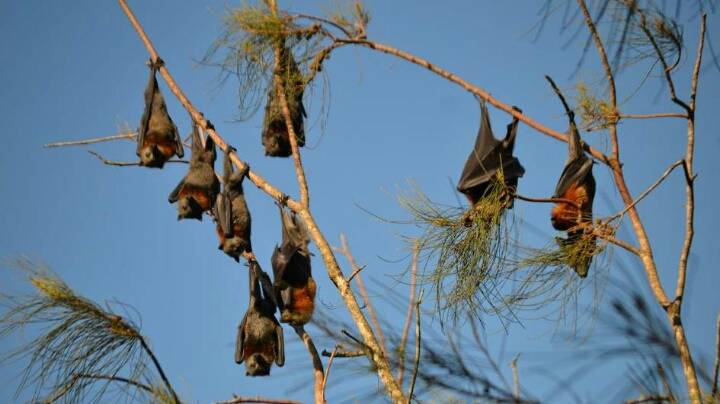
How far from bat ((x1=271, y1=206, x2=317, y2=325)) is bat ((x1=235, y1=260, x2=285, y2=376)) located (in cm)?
17

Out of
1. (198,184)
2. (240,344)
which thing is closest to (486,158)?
(198,184)

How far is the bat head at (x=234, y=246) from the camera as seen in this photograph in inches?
347

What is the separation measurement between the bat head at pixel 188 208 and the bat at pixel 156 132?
0.46 meters

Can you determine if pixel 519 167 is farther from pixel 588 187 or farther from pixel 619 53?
pixel 619 53

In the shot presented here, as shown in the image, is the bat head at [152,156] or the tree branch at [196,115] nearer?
the tree branch at [196,115]

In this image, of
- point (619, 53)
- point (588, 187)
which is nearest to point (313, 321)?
point (588, 187)

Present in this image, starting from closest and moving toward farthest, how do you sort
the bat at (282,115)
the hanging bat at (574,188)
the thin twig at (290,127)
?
the hanging bat at (574,188) < the thin twig at (290,127) < the bat at (282,115)

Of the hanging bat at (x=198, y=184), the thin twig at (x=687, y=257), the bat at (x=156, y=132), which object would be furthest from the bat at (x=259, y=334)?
the thin twig at (x=687, y=257)

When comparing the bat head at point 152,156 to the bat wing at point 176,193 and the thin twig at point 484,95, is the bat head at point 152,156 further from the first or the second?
the thin twig at point 484,95

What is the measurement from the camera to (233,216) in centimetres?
884

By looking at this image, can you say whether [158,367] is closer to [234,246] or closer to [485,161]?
[485,161]

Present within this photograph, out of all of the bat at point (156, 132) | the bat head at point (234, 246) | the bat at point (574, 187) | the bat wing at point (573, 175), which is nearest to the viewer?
the bat at point (574, 187)

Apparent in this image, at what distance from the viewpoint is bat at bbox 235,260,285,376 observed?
890 centimetres

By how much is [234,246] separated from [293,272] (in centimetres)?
63
